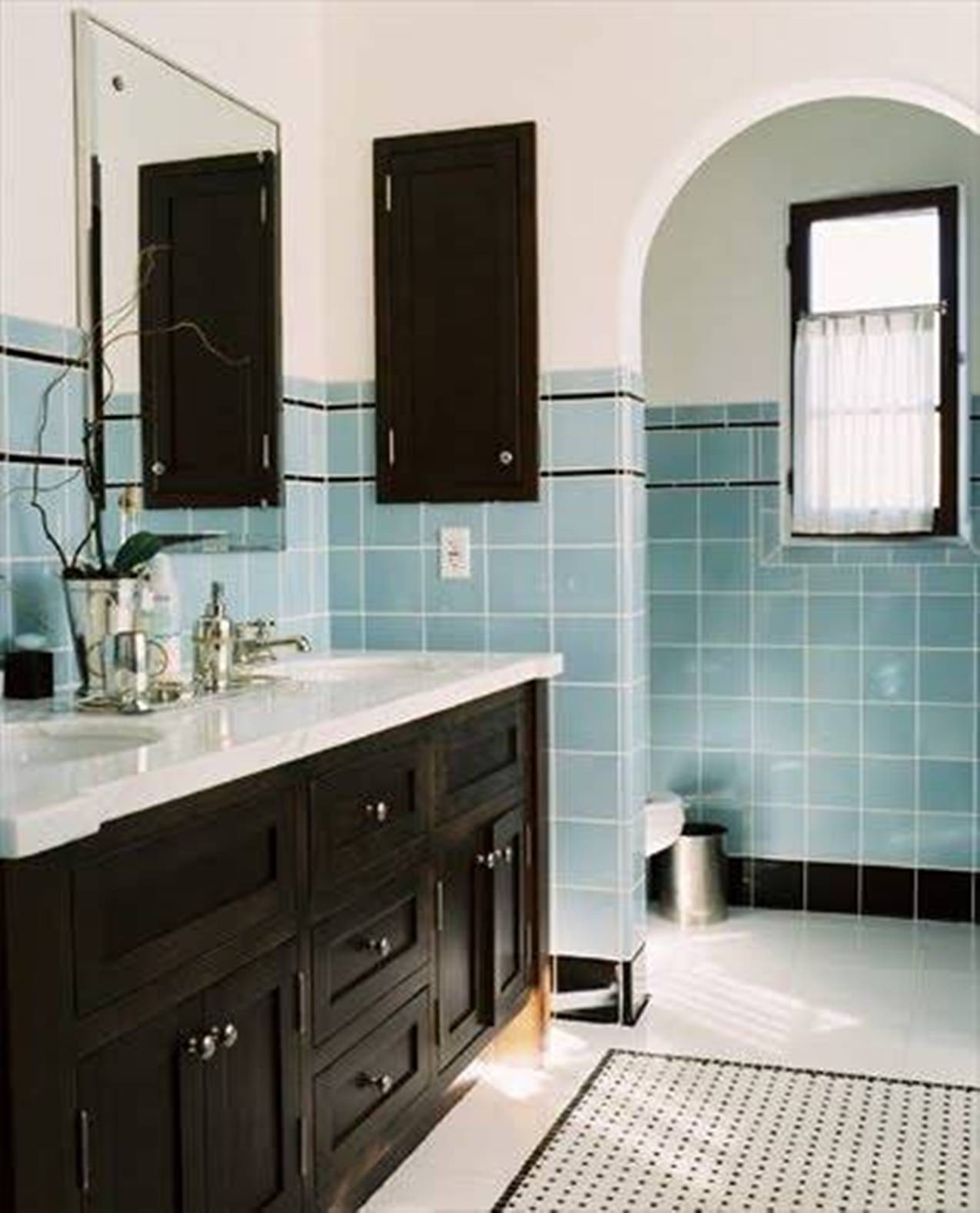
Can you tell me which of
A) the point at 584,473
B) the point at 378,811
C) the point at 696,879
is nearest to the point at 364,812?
the point at 378,811

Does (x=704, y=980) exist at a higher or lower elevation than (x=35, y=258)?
lower

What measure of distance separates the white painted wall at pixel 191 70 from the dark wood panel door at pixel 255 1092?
1225 millimetres

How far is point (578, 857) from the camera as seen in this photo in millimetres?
3418

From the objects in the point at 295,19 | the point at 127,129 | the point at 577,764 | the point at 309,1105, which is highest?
the point at 295,19

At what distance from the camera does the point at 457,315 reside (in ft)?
11.2

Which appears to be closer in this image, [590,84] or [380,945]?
Result: [380,945]

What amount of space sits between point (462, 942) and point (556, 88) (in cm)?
198

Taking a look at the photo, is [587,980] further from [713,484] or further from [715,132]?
[715,132]

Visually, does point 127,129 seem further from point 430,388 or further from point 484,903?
point 484,903

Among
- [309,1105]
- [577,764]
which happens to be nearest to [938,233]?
[577,764]

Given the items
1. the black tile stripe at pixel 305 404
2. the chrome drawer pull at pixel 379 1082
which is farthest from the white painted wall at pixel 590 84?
the chrome drawer pull at pixel 379 1082

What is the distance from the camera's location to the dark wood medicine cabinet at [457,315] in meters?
3.37

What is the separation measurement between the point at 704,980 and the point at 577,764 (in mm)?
782

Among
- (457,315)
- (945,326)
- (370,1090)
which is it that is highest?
(945,326)
